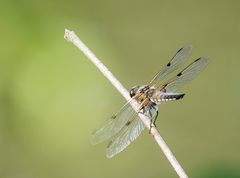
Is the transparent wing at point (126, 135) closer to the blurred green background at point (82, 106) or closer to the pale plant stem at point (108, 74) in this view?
the pale plant stem at point (108, 74)

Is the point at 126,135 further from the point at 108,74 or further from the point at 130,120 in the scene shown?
the point at 108,74

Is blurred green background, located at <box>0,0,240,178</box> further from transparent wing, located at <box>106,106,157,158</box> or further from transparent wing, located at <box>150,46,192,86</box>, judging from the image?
transparent wing, located at <box>106,106,157,158</box>

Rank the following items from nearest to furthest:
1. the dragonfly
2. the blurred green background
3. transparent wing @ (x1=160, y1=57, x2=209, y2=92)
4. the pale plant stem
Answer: the pale plant stem, the dragonfly, transparent wing @ (x1=160, y1=57, x2=209, y2=92), the blurred green background

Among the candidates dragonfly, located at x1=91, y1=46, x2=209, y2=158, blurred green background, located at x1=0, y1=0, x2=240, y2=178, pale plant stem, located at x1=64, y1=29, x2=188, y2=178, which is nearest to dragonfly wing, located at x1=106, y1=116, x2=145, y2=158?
dragonfly, located at x1=91, y1=46, x2=209, y2=158

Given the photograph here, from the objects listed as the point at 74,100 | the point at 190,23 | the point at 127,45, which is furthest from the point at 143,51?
the point at 74,100

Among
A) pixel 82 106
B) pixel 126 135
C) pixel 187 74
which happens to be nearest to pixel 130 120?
pixel 126 135

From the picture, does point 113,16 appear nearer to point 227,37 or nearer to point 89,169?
point 227,37
